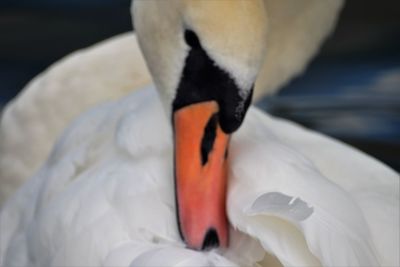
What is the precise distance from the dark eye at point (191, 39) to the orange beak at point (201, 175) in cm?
12

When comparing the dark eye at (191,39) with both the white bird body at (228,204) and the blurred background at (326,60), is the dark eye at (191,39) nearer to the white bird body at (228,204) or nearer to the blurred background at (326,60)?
the white bird body at (228,204)

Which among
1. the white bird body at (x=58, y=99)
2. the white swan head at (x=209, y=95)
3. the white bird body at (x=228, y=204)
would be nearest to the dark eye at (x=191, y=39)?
the white swan head at (x=209, y=95)

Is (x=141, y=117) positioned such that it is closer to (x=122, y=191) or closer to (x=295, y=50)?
(x=122, y=191)

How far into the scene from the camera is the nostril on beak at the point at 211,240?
9.21 ft

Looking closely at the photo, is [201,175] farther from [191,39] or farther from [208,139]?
[191,39]

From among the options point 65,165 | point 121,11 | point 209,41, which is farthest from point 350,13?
point 209,41

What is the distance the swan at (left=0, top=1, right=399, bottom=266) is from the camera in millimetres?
2680

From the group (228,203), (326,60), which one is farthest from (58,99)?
(228,203)

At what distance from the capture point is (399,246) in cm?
293

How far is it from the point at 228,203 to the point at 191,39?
0.34 meters

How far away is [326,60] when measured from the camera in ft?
18.7

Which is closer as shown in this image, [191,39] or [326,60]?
[191,39]

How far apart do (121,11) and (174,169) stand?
3094mm

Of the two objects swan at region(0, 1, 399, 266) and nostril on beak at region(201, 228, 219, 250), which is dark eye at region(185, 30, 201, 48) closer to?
swan at region(0, 1, 399, 266)
